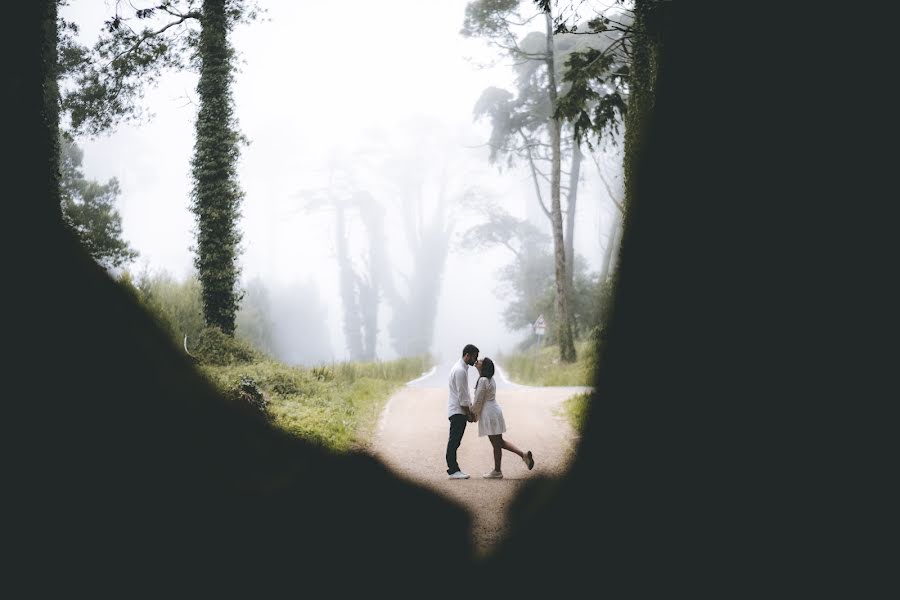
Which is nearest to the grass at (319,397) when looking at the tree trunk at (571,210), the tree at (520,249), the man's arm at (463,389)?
the man's arm at (463,389)

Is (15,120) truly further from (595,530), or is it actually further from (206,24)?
(206,24)

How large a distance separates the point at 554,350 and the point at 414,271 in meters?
21.7

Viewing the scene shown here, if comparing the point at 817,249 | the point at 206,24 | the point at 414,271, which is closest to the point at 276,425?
the point at 817,249

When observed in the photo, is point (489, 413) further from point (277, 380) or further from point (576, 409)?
point (277, 380)

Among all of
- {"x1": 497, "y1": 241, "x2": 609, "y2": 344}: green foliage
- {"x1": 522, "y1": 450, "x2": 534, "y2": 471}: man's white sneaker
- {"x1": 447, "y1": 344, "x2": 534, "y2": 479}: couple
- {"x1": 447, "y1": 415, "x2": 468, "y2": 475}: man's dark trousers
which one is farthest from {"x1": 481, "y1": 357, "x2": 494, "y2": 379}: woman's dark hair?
{"x1": 497, "y1": 241, "x2": 609, "y2": 344}: green foliage

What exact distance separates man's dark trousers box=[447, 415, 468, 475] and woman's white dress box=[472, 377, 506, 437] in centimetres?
21

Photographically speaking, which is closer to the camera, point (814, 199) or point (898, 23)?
point (898, 23)

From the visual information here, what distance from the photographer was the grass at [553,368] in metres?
16.6

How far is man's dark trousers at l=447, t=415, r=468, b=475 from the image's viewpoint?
6.82 m

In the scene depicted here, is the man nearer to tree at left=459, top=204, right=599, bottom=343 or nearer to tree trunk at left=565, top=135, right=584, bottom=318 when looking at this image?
tree trunk at left=565, top=135, right=584, bottom=318

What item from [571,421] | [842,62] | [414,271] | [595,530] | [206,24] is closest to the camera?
[842,62]

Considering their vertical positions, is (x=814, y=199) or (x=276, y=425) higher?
(x=814, y=199)

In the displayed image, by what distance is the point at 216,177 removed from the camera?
13047 millimetres

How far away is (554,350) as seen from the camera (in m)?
22.1
